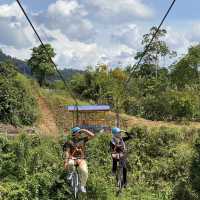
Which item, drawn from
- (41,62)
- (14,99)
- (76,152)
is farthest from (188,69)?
(76,152)

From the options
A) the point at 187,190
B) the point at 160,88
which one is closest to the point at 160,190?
the point at 187,190

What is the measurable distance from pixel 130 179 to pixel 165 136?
11.0 ft

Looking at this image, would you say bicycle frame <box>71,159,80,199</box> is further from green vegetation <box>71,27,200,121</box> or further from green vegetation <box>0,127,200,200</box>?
green vegetation <box>71,27,200,121</box>

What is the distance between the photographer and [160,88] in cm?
3853

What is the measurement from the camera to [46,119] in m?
36.3

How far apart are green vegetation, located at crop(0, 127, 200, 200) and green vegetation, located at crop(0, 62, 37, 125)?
468 inches

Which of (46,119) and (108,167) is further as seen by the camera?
(46,119)

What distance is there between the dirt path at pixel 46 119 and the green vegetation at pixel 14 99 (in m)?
0.97

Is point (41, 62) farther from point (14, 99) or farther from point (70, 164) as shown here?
point (70, 164)

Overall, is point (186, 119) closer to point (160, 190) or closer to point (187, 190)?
point (160, 190)

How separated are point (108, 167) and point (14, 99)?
13.6 metres

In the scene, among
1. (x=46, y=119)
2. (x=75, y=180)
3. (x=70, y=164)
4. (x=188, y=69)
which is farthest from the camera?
(x=188, y=69)

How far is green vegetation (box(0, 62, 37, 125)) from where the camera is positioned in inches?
1226

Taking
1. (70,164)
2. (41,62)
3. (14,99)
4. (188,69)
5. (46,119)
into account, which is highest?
(41,62)
